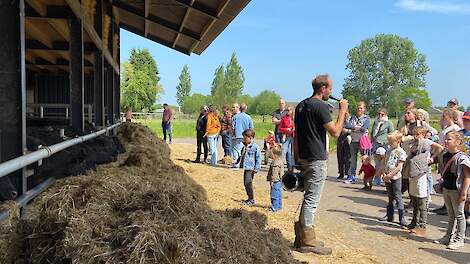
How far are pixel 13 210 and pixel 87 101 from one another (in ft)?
47.2

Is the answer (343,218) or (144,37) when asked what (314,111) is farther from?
(144,37)

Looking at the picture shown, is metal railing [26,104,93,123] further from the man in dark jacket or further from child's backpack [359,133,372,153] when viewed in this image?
child's backpack [359,133,372,153]

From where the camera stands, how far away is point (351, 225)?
24.3 ft

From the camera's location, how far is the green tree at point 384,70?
104000 mm

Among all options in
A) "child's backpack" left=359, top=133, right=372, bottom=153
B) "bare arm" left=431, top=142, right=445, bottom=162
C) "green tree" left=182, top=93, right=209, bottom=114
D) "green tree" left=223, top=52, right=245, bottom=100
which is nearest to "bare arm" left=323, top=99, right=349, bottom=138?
"bare arm" left=431, top=142, right=445, bottom=162

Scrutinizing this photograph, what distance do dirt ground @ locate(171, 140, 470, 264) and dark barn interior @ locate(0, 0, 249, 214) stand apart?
102 inches

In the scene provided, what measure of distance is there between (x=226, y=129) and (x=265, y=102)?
94061 millimetres

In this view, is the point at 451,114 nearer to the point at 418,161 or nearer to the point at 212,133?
the point at 418,161

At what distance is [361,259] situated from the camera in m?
5.54

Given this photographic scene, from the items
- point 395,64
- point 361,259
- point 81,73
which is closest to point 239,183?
point 81,73

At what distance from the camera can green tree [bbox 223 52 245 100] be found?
101938mm

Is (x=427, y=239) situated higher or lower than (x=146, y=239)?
lower

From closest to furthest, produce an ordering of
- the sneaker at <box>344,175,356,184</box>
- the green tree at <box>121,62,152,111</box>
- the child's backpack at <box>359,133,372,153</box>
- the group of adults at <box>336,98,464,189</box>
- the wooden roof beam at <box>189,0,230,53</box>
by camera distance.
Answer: the wooden roof beam at <box>189,0,230,53</box> < the group of adults at <box>336,98,464,189</box> < the child's backpack at <box>359,133,372,153</box> < the sneaker at <box>344,175,356,184</box> < the green tree at <box>121,62,152,111</box>

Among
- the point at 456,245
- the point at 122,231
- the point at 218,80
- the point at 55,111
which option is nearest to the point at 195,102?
the point at 218,80
